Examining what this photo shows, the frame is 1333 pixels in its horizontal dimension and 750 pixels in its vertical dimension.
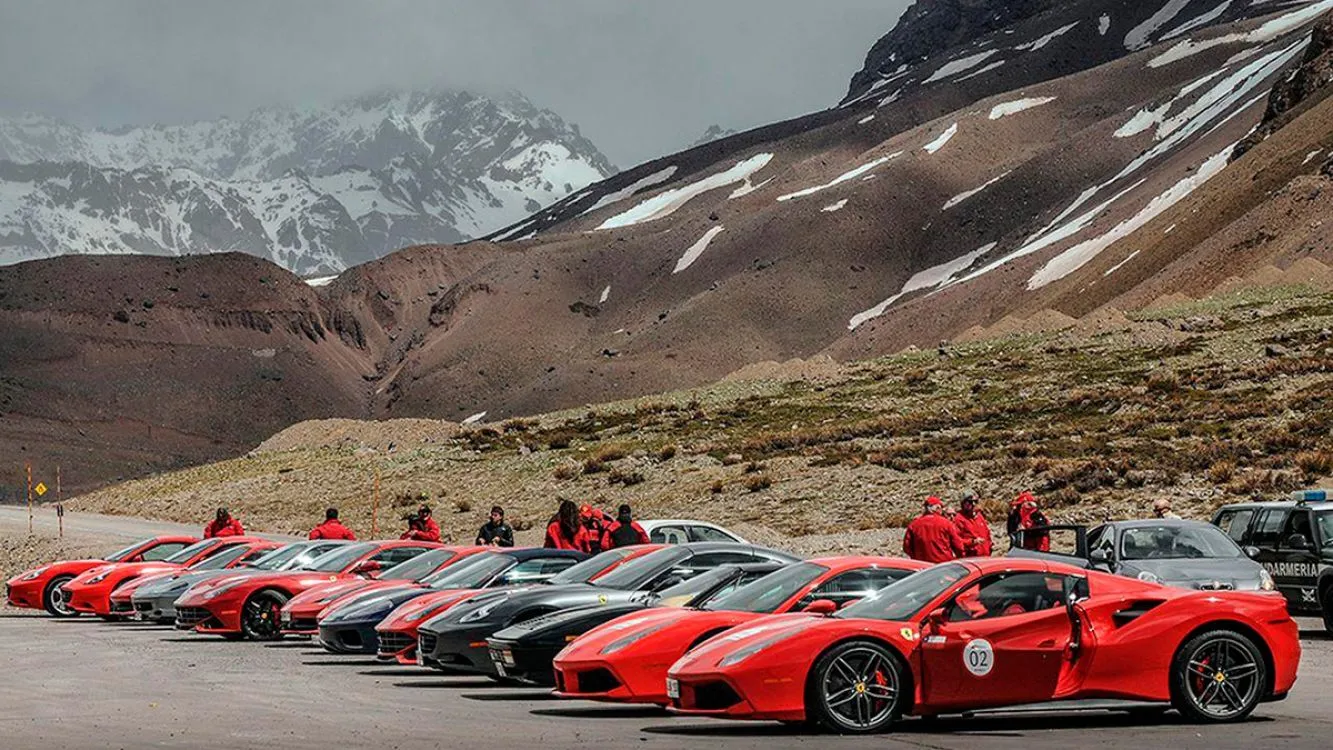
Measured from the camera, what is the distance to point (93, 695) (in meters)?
16.9

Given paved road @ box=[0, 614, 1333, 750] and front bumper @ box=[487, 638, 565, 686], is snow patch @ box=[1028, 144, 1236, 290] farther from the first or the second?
front bumper @ box=[487, 638, 565, 686]

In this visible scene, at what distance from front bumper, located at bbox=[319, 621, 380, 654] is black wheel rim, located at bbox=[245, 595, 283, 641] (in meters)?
3.71

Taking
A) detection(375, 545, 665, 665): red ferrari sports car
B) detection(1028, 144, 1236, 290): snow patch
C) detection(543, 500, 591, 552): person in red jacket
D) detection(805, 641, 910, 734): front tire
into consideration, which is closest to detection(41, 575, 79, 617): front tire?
detection(543, 500, 591, 552): person in red jacket

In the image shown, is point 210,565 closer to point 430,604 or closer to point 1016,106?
point 430,604

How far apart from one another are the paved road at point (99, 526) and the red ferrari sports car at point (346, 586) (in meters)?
24.4

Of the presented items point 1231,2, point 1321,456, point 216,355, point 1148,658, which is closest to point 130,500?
point 1321,456

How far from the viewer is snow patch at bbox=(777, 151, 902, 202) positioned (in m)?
155

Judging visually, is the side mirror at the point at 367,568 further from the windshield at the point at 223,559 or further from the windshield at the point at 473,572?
the windshield at the point at 223,559

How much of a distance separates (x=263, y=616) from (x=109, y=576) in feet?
22.9

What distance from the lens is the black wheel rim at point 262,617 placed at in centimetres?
2450

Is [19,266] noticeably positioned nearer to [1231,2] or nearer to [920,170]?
[920,170]

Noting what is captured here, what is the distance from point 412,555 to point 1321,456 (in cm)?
2151

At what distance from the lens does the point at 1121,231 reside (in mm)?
109750

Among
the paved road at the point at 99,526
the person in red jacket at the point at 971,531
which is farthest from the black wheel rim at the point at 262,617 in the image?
the paved road at the point at 99,526
